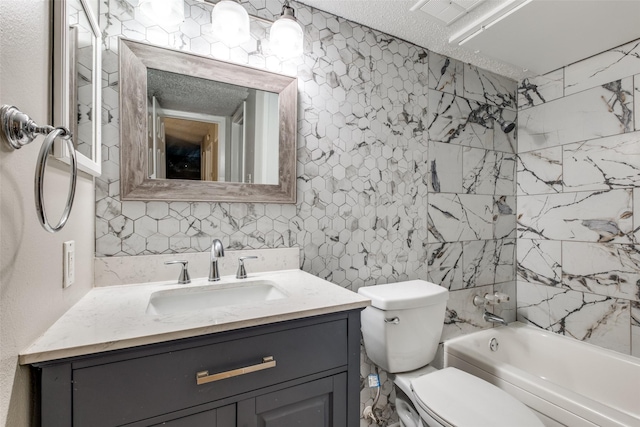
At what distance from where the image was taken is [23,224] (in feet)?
2.13

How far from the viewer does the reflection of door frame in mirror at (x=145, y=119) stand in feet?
3.99

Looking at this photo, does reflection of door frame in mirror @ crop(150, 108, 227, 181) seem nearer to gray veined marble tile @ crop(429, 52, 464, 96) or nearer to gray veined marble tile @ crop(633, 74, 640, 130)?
gray veined marble tile @ crop(429, 52, 464, 96)

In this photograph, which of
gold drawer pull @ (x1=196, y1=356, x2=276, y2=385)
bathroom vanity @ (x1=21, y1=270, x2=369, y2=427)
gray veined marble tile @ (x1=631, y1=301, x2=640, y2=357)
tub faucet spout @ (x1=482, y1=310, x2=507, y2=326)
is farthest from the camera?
tub faucet spout @ (x1=482, y1=310, x2=507, y2=326)

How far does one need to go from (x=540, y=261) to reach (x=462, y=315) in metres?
0.73

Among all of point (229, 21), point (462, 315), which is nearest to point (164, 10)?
point (229, 21)

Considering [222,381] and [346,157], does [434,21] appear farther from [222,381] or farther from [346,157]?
[222,381]

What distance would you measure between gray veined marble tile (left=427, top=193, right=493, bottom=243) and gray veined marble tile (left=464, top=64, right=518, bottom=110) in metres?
0.70

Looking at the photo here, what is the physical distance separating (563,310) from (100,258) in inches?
105

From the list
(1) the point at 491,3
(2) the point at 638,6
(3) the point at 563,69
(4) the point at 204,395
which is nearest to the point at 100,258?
(4) the point at 204,395

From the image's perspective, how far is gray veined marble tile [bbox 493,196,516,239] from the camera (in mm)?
2270

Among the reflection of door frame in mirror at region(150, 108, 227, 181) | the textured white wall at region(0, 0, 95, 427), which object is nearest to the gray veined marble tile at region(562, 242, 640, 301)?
the reflection of door frame in mirror at region(150, 108, 227, 181)

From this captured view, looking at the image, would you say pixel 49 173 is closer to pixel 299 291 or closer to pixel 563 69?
pixel 299 291

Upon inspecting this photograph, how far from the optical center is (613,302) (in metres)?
1.88

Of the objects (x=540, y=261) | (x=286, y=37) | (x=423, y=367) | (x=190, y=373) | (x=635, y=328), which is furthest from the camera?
(x=540, y=261)
